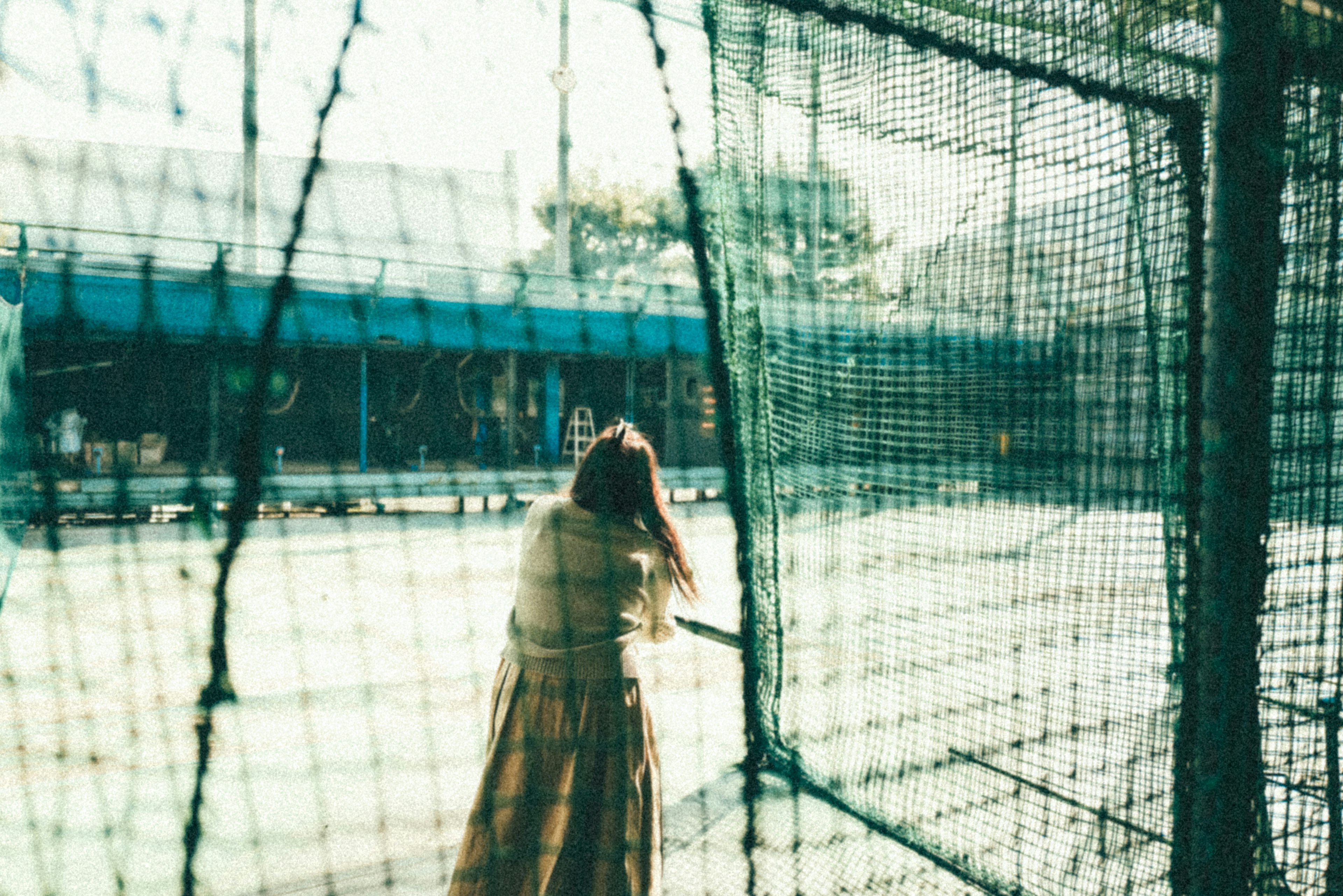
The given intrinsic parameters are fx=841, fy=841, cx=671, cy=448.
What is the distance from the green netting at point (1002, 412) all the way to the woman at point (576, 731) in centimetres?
130

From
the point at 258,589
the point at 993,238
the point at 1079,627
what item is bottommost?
the point at 258,589

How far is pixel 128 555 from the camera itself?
9406 millimetres

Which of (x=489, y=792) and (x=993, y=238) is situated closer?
(x=489, y=792)

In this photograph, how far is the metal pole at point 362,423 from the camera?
41.6ft

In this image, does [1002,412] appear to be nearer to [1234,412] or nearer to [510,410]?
[1234,412]

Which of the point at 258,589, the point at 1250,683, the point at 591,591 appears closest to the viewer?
the point at 1250,683

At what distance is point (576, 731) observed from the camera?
2277 millimetres

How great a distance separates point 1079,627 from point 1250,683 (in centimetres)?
114

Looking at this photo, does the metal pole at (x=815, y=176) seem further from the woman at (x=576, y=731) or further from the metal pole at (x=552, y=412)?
the metal pole at (x=552, y=412)

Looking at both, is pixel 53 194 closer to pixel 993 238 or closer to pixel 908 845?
pixel 993 238

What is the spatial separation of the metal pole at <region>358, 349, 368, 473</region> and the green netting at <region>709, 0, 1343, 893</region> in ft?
32.5

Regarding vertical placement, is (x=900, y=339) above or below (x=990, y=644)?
above

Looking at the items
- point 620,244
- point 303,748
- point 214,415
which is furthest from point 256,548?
point 620,244

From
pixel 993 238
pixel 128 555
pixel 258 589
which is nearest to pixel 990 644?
pixel 993 238
